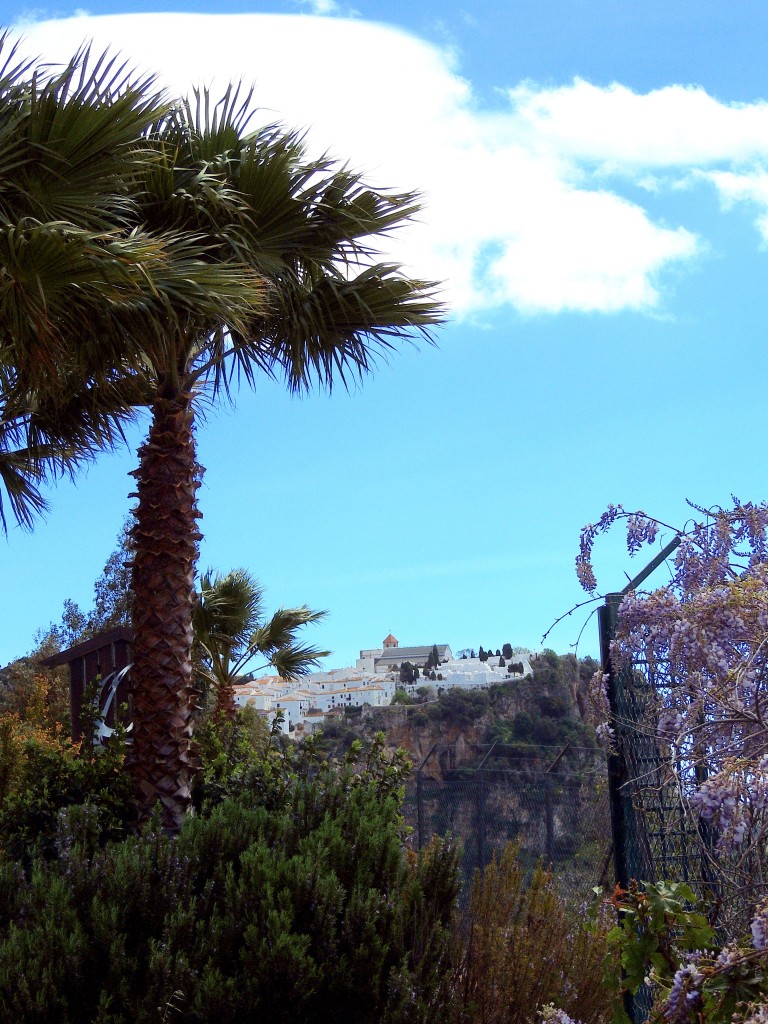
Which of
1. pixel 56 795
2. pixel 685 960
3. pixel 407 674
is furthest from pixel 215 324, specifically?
pixel 407 674

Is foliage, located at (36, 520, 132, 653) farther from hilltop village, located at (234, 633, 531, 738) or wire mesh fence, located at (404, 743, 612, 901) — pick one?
hilltop village, located at (234, 633, 531, 738)

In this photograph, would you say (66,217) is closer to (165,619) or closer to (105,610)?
(165,619)

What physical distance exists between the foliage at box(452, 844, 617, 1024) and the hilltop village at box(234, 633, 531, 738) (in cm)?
6652

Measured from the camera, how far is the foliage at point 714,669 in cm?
303

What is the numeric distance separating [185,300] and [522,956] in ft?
14.2

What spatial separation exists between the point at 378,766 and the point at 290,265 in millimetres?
3860

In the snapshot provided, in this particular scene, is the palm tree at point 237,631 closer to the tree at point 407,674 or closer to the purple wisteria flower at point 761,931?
the purple wisteria flower at point 761,931

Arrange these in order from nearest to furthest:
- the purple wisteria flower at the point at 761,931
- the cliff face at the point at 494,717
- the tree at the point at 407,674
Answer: the purple wisteria flower at the point at 761,931 < the cliff face at the point at 494,717 < the tree at the point at 407,674

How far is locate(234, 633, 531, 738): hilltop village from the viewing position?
8050 centimetres

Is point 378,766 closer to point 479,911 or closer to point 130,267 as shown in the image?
point 479,911

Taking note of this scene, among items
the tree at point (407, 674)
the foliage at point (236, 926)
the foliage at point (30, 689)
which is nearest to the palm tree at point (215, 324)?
the foliage at point (236, 926)

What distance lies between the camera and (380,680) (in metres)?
92.3

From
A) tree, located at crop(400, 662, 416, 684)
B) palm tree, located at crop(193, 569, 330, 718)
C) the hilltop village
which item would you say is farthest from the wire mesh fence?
tree, located at crop(400, 662, 416, 684)

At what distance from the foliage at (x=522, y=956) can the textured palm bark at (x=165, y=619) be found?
2.46 meters
